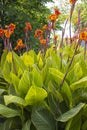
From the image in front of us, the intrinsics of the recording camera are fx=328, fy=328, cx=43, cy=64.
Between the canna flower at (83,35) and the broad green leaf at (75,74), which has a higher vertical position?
the canna flower at (83,35)

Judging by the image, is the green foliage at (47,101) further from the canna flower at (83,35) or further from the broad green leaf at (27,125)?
the canna flower at (83,35)

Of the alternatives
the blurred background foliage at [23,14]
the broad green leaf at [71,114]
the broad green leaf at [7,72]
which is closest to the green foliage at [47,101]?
the broad green leaf at [71,114]

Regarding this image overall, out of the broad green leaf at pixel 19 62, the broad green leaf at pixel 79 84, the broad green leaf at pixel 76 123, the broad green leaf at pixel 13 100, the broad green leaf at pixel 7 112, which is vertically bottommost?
the broad green leaf at pixel 76 123

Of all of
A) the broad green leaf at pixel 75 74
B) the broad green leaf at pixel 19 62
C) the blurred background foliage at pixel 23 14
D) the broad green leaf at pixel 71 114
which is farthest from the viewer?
the blurred background foliage at pixel 23 14

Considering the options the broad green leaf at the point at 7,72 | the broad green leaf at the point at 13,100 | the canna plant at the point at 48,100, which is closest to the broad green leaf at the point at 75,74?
the canna plant at the point at 48,100

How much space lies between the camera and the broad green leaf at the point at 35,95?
1854mm

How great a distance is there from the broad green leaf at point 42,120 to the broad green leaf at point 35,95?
67 mm

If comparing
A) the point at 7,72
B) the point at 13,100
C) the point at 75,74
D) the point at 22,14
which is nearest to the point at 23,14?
the point at 22,14

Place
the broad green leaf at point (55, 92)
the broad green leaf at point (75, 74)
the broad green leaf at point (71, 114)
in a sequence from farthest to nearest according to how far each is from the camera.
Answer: the broad green leaf at point (75, 74)
the broad green leaf at point (55, 92)
the broad green leaf at point (71, 114)

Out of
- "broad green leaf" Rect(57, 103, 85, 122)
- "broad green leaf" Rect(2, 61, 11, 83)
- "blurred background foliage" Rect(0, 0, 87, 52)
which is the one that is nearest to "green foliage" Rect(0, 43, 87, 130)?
"broad green leaf" Rect(57, 103, 85, 122)

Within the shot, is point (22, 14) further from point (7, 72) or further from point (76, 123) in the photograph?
point (76, 123)

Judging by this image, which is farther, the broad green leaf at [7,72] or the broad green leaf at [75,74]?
the broad green leaf at [7,72]

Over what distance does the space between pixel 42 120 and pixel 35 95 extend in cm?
17

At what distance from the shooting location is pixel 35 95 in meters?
1.90
